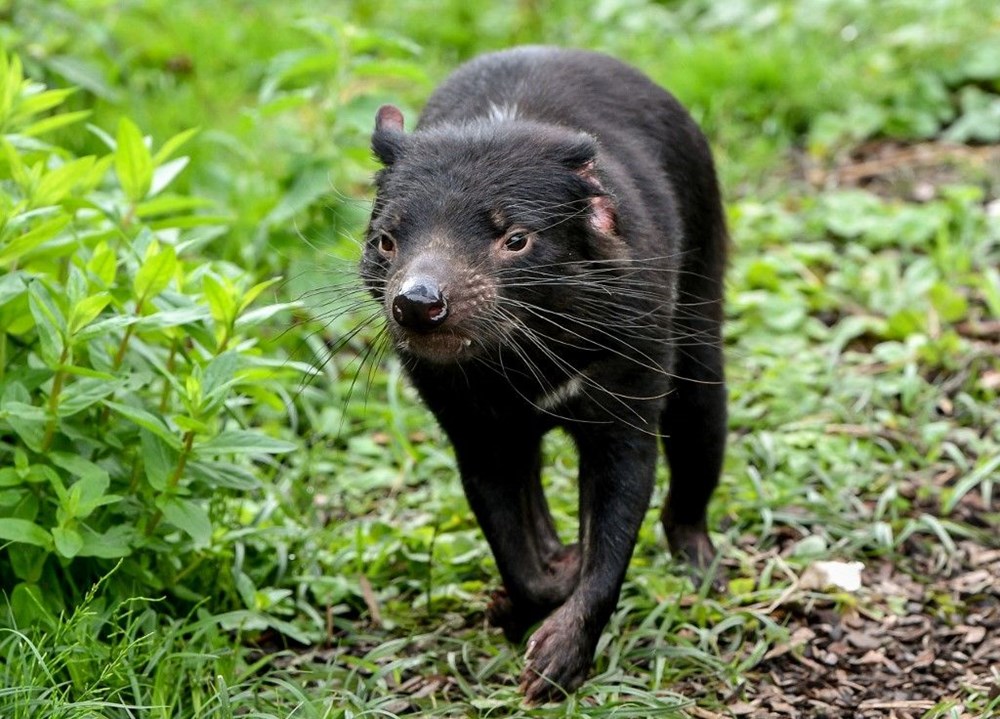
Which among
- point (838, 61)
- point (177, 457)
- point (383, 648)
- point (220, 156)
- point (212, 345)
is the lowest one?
point (383, 648)

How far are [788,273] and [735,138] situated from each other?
116 cm

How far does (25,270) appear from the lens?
380 cm

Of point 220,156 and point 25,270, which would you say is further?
point 220,156

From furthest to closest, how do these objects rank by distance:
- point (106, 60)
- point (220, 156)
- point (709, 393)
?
point (106, 60), point (220, 156), point (709, 393)

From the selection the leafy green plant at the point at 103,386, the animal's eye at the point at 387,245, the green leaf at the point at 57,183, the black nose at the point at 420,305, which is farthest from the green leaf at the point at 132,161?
the black nose at the point at 420,305

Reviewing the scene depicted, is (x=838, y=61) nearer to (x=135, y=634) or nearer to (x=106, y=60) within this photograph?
(x=106, y=60)

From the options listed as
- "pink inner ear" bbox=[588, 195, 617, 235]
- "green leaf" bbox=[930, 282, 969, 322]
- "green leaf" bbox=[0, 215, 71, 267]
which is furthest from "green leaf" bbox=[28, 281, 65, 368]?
"green leaf" bbox=[930, 282, 969, 322]

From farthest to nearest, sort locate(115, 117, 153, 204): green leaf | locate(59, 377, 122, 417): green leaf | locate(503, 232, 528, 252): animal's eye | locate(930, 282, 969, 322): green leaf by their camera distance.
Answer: locate(930, 282, 969, 322): green leaf → locate(115, 117, 153, 204): green leaf → locate(59, 377, 122, 417): green leaf → locate(503, 232, 528, 252): animal's eye

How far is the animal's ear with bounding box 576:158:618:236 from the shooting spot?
3.52m

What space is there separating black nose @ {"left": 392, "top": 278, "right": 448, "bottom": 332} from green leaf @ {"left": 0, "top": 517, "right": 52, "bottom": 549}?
0.99 metres

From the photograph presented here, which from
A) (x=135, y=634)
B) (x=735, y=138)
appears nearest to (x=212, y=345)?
(x=135, y=634)

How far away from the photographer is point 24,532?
3.48 metres

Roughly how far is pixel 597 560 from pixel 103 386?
4.11 feet

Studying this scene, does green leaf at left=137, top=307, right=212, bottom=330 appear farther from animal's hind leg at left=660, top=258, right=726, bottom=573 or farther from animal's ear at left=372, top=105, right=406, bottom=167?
animal's hind leg at left=660, top=258, right=726, bottom=573
